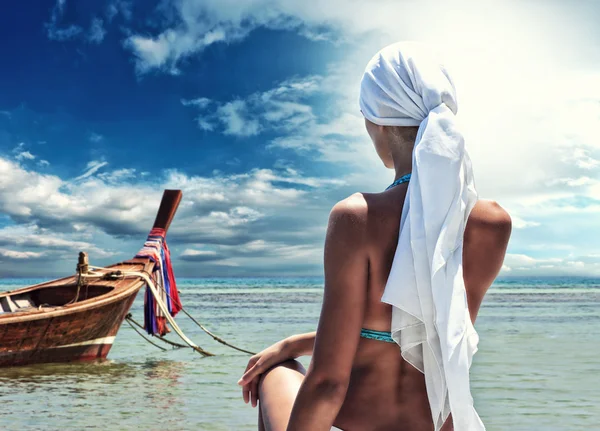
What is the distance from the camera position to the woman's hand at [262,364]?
155cm

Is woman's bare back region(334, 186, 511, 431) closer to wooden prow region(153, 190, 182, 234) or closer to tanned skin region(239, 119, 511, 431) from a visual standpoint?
tanned skin region(239, 119, 511, 431)

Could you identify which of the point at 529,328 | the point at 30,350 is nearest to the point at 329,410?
the point at 30,350

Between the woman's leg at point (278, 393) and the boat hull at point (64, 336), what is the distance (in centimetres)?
614

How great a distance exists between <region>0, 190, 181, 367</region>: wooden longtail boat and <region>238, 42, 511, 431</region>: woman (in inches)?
248

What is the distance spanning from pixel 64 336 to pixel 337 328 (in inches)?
283

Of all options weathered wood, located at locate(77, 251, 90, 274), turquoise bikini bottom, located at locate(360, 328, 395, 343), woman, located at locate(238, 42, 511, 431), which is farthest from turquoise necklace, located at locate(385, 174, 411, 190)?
weathered wood, located at locate(77, 251, 90, 274)

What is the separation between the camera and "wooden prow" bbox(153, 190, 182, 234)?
32.8 ft

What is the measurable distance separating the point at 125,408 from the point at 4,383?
1.73 m

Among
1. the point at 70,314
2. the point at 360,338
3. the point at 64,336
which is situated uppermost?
the point at 360,338

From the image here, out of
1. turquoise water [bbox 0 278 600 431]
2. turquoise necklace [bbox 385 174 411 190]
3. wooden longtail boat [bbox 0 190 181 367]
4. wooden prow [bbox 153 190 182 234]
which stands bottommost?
turquoise water [bbox 0 278 600 431]

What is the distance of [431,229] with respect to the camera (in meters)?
1.25

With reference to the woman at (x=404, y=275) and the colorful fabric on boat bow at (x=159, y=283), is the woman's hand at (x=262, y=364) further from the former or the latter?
the colorful fabric on boat bow at (x=159, y=283)

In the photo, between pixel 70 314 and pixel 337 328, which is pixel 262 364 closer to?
pixel 337 328

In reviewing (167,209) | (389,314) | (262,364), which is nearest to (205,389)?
(167,209)
